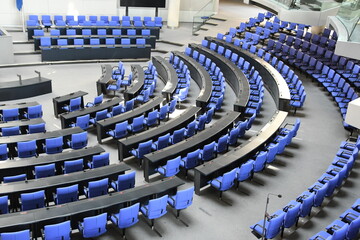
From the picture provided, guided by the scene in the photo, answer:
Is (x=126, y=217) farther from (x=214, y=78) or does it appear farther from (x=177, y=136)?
(x=214, y=78)

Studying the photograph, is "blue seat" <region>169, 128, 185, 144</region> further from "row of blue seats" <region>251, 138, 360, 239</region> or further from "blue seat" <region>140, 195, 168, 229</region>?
"row of blue seats" <region>251, 138, 360, 239</region>

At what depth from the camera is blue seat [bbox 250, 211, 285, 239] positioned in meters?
7.55

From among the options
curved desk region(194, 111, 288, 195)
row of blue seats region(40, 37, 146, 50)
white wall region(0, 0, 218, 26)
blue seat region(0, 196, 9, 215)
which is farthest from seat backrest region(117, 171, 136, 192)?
white wall region(0, 0, 218, 26)

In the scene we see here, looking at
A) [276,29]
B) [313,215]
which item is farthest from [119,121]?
[276,29]

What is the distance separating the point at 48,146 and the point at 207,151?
3988mm

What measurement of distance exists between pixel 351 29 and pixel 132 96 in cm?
714

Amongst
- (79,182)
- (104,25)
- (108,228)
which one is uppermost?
(104,25)

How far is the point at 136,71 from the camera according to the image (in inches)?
656

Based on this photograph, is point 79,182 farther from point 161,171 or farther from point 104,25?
point 104,25

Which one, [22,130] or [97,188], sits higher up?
[97,188]

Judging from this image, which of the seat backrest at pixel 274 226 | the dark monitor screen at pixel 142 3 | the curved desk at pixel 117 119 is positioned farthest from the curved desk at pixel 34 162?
the dark monitor screen at pixel 142 3

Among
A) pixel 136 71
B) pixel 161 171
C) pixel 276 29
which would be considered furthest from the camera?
pixel 276 29

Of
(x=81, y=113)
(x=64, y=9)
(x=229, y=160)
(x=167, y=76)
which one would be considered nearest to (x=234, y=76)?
(x=167, y=76)

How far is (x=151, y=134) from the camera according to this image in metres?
11.1
